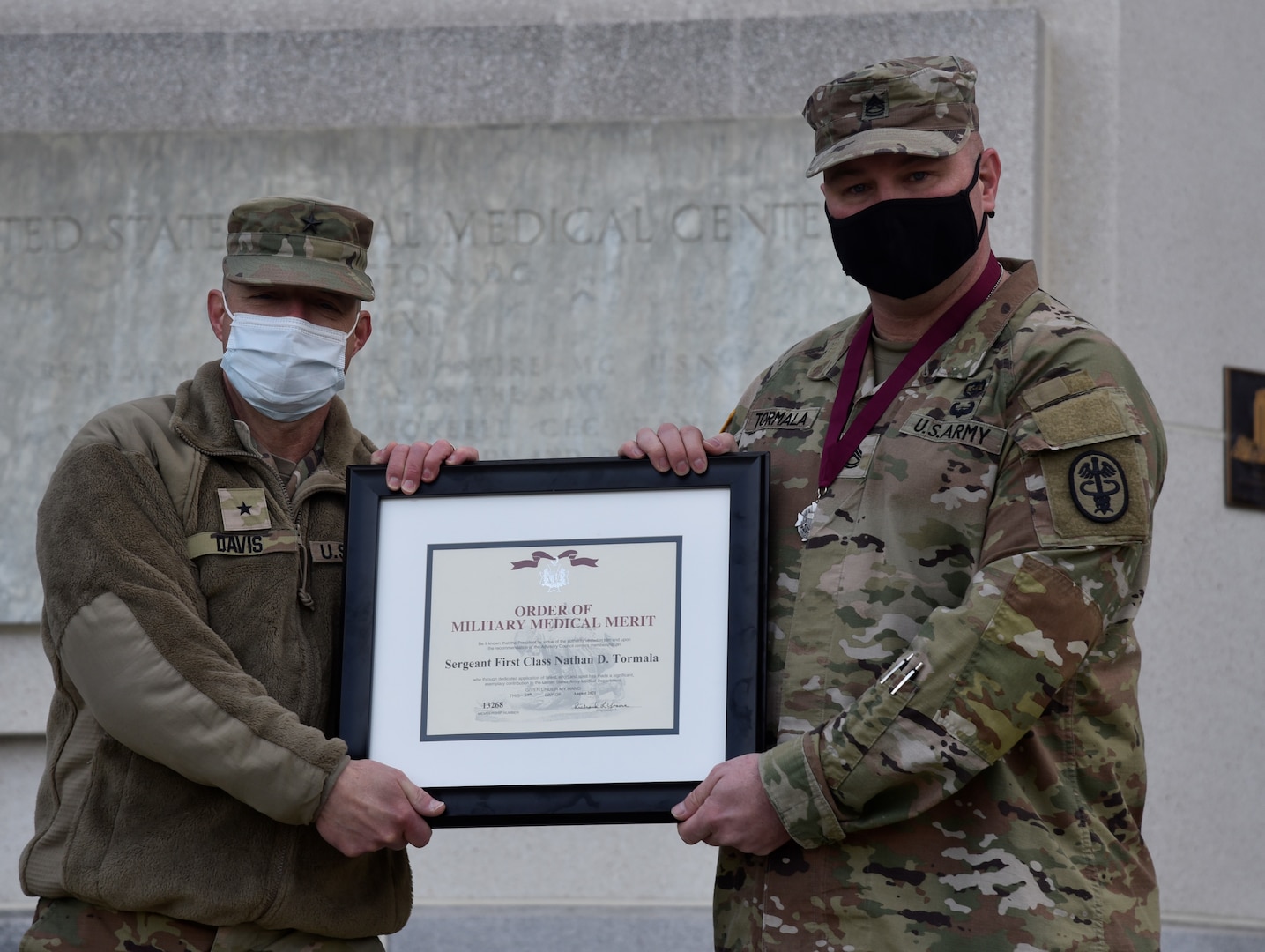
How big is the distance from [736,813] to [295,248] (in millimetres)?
1274

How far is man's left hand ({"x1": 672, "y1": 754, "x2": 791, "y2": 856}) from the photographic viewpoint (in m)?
2.57

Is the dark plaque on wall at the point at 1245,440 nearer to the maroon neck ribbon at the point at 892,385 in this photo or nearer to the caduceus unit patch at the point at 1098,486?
the maroon neck ribbon at the point at 892,385

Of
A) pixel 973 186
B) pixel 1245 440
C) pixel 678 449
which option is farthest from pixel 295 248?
pixel 1245 440

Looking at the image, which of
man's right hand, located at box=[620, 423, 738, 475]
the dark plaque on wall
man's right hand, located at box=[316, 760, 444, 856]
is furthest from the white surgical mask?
the dark plaque on wall

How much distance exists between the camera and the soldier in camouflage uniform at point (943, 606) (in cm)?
249

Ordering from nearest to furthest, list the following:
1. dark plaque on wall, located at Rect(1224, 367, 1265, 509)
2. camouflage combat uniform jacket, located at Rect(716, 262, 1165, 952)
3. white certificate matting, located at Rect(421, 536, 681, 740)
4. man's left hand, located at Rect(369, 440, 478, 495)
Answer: camouflage combat uniform jacket, located at Rect(716, 262, 1165, 952) → white certificate matting, located at Rect(421, 536, 681, 740) → man's left hand, located at Rect(369, 440, 478, 495) → dark plaque on wall, located at Rect(1224, 367, 1265, 509)

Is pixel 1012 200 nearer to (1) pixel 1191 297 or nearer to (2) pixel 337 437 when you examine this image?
(1) pixel 1191 297

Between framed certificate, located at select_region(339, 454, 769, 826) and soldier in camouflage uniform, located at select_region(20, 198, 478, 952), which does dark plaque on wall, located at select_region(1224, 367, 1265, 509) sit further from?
soldier in camouflage uniform, located at select_region(20, 198, 478, 952)

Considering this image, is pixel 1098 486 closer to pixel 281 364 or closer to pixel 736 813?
pixel 736 813

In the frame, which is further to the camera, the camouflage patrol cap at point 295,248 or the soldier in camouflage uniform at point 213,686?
the camouflage patrol cap at point 295,248

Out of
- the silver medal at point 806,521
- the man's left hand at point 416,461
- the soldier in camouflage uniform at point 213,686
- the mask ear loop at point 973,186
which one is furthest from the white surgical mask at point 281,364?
the mask ear loop at point 973,186

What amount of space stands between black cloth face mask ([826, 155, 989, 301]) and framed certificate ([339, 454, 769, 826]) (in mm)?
378

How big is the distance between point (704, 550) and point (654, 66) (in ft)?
9.69

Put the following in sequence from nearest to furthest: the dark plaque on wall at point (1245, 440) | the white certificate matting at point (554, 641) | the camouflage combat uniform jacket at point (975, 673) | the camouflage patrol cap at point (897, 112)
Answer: the camouflage combat uniform jacket at point (975, 673) → the camouflage patrol cap at point (897, 112) → the white certificate matting at point (554, 641) → the dark plaque on wall at point (1245, 440)
